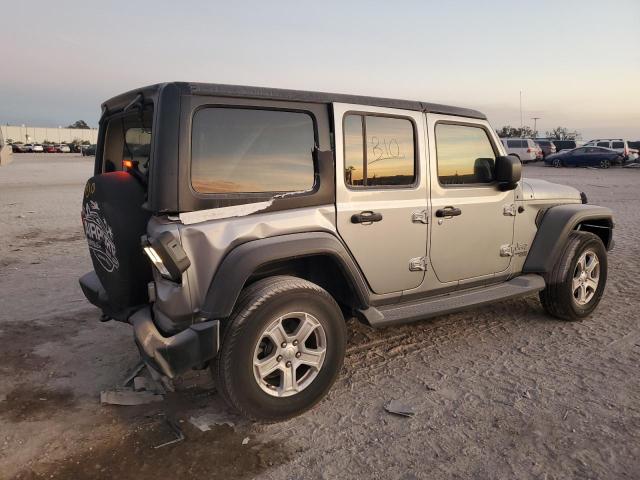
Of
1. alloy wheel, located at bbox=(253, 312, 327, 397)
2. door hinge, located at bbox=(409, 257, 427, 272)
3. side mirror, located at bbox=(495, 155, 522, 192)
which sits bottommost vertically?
alloy wheel, located at bbox=(253, 312, 327, 397)

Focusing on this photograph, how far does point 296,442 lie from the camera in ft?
9.89

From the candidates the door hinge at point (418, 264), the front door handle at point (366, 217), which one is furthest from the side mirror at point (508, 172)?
the front door handle at point (366, 217)

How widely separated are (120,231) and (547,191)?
3742 millimetres

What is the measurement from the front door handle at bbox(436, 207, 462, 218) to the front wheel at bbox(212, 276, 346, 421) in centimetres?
118

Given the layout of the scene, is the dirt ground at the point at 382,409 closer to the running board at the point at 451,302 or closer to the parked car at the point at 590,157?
the running board at the point at 451,302

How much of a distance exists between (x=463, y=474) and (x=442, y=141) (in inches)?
96.4

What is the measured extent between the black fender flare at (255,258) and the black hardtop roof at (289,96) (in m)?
0.87

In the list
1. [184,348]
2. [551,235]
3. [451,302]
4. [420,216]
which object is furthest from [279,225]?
[551,235]

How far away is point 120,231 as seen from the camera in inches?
122

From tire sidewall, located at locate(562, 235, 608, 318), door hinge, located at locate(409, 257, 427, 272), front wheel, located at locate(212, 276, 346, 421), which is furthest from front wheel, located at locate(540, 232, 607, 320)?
front wheel, located at locate(212, 276, 346, 421)

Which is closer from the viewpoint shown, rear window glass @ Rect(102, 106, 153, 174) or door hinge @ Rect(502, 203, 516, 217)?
rear window glass @ Rect(102, 106, 153, 174)

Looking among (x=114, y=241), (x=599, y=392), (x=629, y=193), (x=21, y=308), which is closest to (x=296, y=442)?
(x=114, y=241)

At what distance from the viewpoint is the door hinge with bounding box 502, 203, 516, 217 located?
4438 millimetres

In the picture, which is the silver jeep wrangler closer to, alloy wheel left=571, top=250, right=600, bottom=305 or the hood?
the hood
